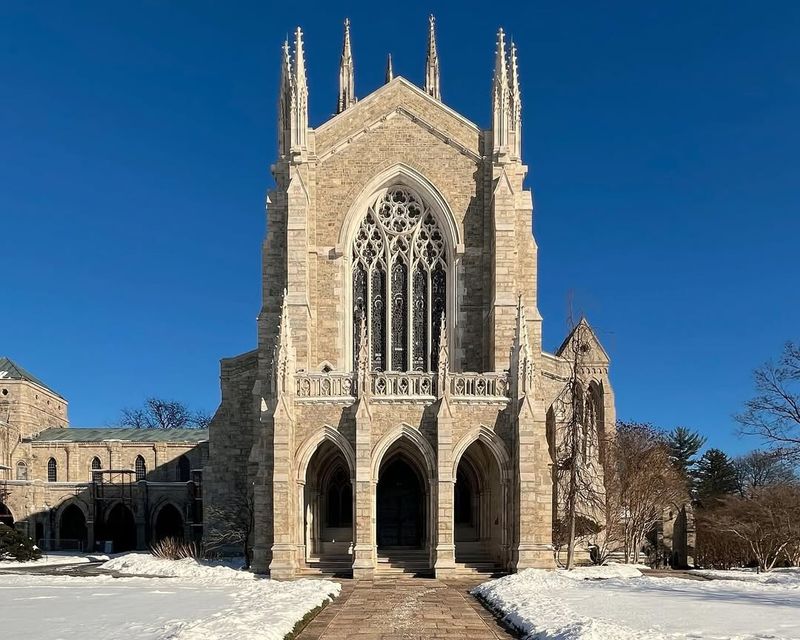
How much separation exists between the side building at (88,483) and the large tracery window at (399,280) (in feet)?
73.6

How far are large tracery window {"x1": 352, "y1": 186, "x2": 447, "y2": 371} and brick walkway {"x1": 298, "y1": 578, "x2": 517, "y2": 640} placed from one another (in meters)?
9.85

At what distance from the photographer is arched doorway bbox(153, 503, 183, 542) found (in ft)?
170

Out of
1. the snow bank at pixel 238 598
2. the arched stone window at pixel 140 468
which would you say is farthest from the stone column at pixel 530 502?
the arched stone window at pixel 140 468

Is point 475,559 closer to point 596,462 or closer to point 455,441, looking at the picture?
point 455,441

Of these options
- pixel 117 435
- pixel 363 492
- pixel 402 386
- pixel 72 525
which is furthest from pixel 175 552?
pixel 117 435

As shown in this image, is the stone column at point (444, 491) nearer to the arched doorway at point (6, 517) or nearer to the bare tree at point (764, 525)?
the bare tree at point (764, 525)

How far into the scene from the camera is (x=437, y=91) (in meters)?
53.3

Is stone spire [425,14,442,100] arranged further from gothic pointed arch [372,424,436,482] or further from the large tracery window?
gothic pointed arch [372,424,436,482]

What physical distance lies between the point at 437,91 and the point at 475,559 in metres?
33.3

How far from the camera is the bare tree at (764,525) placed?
31953 mm

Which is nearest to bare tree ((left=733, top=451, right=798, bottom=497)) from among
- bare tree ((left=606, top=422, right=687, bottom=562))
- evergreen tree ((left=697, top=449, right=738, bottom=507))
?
evergreen tree ((left=697, top=449, right=738, bottom=507))

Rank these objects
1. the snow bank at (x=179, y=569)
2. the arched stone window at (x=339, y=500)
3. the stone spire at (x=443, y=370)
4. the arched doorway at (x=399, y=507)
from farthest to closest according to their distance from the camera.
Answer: the arched stone window at (x=339, y=500), the arched doorway at (x=399, y=507), the stone spire at (x=443, y=370), the snow bank at (x=179, y=569)

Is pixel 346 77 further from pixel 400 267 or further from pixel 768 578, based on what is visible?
pixel 768 578

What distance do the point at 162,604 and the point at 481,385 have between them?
475 inches
